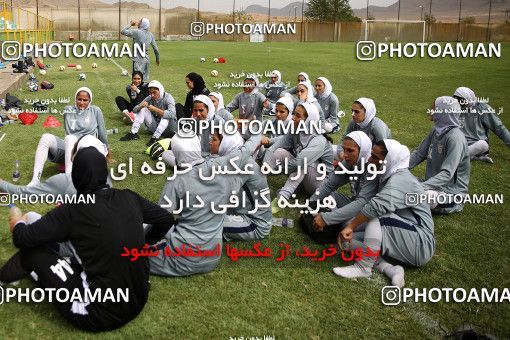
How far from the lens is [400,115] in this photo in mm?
12891

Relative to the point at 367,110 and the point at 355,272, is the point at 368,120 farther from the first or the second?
the point at 355,272

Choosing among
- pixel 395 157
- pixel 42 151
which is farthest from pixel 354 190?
pixel 42 151

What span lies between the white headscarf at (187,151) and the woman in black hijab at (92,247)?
0.82 metres

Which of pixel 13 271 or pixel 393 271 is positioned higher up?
pixel 13 271

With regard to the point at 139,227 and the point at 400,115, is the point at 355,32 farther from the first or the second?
the point at 139,227

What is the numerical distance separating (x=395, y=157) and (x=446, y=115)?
206cm

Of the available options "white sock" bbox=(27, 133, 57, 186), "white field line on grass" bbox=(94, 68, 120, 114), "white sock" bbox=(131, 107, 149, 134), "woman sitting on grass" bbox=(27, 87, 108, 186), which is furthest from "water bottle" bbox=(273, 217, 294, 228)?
"white field line on grass" bbox=(94, 68, 120, 114)

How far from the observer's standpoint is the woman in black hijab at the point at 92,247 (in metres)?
3.51

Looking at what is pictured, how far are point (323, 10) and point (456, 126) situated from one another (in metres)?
85.8

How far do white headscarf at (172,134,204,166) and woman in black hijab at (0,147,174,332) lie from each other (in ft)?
2.70

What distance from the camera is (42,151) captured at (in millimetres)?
6758

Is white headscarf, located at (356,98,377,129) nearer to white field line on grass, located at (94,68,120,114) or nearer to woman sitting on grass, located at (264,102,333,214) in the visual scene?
woman sitting on grass, located at (264,102,333,214)

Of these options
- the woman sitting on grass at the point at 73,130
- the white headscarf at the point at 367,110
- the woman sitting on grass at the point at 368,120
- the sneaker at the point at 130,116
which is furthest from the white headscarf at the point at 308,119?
the sneaker at the point at 130,116

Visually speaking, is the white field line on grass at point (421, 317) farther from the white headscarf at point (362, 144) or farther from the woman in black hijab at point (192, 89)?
the woman in black hijab at point (192, 89)
